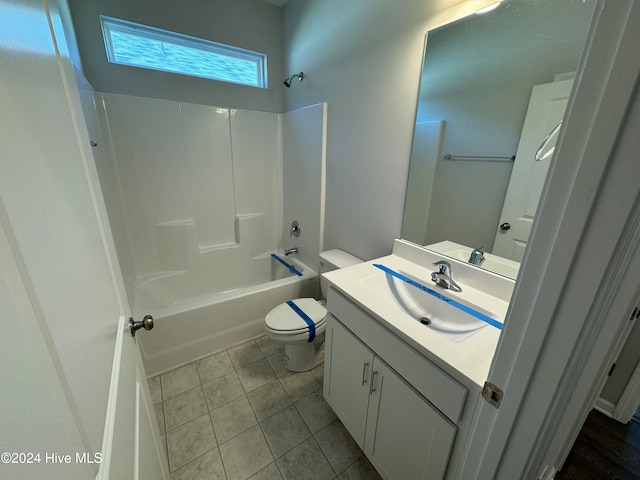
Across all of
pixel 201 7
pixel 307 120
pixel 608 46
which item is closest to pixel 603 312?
pixel 608 46

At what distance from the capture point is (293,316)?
1636mm

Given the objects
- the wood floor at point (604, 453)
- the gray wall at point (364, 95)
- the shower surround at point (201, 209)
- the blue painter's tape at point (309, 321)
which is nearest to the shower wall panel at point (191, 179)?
the shower surround at point (201, 209)

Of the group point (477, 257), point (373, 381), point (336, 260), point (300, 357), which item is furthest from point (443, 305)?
point (300, 357)

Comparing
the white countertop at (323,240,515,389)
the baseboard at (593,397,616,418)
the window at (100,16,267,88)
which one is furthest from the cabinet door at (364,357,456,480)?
the window at (100,16,267,88)

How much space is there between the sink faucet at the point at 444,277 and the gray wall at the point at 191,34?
2.12m

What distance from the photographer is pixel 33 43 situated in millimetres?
340

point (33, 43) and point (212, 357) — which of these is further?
point (212, 357)

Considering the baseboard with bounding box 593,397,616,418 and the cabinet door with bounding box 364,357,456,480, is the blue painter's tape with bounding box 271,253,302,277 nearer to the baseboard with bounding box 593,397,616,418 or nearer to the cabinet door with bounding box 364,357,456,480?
the cabinet door with bounding box 364,357,456,480

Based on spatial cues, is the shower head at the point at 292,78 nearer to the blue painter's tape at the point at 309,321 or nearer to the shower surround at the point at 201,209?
the shower surround at the point at 201,209

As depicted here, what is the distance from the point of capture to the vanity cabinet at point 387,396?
2.58ft

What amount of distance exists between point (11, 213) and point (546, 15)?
1.46 metres

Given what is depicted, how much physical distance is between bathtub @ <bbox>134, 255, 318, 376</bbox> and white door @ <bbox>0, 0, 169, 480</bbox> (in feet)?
4.14

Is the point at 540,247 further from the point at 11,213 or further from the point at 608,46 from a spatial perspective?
the point at 11,213

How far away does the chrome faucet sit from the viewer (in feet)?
3.78
